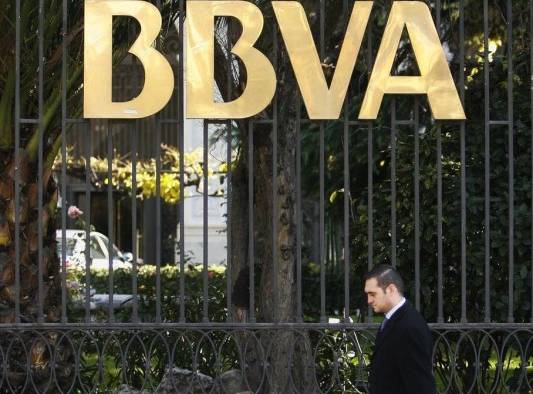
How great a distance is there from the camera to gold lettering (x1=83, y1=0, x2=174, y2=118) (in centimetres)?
721

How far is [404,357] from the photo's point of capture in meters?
5.10

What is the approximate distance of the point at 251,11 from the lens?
734 centimetres

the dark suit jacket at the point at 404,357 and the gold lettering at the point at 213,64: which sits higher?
the gold lettering at the point at 213,64

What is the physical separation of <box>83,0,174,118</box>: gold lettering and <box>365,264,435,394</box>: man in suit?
2.50 m

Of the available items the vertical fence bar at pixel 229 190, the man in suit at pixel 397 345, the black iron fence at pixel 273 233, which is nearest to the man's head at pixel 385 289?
the man in suit at pixel 397 345

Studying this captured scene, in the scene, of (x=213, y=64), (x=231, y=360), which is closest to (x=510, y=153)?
(x=213, y=64)

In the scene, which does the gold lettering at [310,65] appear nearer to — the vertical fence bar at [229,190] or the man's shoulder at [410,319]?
the vertical fence bar at [229,190]

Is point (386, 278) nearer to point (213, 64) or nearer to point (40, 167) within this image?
point (213, 64)

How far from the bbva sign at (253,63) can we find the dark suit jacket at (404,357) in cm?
240

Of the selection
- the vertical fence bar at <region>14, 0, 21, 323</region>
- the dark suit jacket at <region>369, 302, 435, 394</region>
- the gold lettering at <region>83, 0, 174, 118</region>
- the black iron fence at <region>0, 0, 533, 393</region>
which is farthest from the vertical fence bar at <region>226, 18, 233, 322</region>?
the dark suit jacket at <region>369, 302, 435, 394</region>

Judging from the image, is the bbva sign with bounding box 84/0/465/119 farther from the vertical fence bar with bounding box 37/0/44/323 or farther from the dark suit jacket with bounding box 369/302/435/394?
the dark suit jacket with bounding box 369/302/435/394

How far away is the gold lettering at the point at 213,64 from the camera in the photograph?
Answer: 23.9ft

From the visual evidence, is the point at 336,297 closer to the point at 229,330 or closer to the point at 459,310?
the point at 459,310

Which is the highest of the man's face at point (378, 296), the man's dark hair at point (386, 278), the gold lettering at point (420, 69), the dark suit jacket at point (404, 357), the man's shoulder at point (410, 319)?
the gold lettering at point (420, 69)
